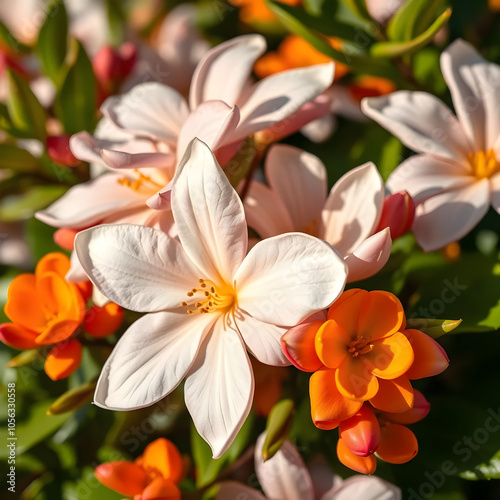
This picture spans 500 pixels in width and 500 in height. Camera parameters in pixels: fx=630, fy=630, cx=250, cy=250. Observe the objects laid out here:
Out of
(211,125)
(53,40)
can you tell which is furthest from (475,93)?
(53,40)

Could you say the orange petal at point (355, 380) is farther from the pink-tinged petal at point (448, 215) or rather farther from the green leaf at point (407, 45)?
the green leaf at point (407, 45)

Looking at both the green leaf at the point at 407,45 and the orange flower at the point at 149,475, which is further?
the green leaf at the point at 407,45

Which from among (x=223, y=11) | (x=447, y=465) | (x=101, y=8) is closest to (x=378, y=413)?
(x=447, y=465)

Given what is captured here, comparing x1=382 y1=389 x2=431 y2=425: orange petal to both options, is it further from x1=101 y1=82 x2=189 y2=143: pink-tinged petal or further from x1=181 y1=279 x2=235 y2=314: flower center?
x1=101 y1=82 x2=189 y2=143: pink-tinged petal

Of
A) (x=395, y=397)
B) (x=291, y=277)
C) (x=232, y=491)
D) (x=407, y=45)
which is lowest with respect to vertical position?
(x=232, y=491)

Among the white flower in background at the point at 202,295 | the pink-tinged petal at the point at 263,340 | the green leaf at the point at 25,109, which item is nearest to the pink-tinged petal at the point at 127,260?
the white flower in background at the point at 202,295

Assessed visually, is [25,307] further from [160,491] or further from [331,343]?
[331,343]
